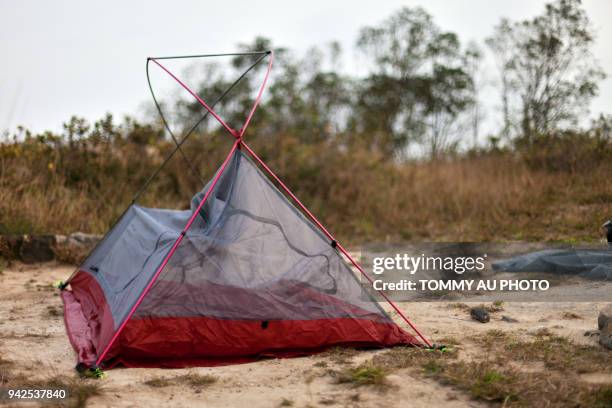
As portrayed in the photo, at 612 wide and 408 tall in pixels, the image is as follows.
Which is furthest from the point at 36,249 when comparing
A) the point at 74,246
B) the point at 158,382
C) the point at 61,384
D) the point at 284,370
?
the point at 284,370

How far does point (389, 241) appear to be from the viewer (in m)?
8.72

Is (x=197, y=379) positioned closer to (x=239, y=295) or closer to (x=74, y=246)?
(x=239, y=295)

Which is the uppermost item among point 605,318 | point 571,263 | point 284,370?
point 571,263

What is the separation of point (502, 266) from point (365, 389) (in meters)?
3.22

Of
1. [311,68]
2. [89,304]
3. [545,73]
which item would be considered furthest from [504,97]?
[89,304]

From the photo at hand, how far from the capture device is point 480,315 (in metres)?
4.29

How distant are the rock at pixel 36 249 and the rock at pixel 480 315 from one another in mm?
4687

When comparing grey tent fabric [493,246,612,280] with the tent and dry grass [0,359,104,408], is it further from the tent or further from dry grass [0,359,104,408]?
dry grass [0,359,104,408]

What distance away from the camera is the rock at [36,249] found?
6.89m

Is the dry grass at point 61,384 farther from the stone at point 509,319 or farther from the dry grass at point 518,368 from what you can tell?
the stone at point 509,319

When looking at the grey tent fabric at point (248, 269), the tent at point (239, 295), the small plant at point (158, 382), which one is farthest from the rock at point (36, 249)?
the small plant at point (158, 382)

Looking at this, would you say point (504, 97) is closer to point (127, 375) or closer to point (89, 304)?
point (89, 304)

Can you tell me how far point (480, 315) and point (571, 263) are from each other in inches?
59.3

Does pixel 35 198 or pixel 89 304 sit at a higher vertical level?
pixel 35 198
